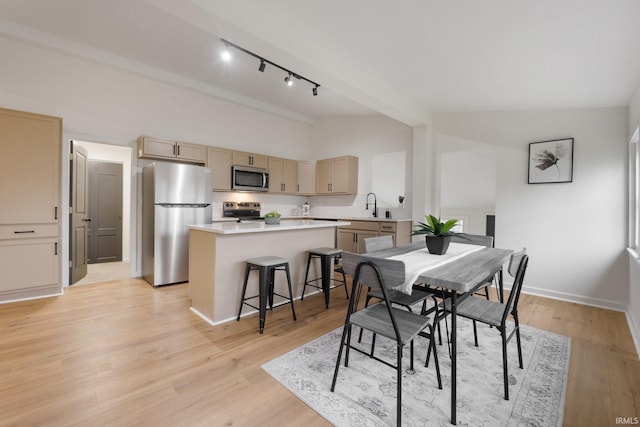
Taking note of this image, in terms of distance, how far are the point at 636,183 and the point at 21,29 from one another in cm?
697

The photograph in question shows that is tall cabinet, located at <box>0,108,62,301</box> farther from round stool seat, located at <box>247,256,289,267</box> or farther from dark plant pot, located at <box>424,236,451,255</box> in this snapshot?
dark plant pot, located at <box>424,236,451,255</box>

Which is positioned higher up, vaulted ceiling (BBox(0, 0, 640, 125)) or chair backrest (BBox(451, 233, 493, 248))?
vaulted ceiling (BBox(0, 0, 640, 125))

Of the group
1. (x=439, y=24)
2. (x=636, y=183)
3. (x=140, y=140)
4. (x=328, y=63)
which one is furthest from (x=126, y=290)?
(x=636, y=183)

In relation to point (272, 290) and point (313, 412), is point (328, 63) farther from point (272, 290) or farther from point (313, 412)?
point (313, 412)

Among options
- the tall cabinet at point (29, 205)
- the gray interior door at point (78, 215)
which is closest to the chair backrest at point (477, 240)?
the tall cabinet at point (29, 205)

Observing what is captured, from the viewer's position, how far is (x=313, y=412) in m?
1.60

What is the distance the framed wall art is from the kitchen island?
122 inches

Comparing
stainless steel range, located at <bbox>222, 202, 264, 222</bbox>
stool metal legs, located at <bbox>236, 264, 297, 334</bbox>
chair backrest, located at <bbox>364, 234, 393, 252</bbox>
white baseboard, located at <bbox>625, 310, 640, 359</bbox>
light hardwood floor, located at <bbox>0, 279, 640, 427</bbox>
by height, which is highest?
stainless steel range, located at <bbox>222, 202, 264, 222</bbox>

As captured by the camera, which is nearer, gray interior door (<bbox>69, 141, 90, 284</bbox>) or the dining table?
the dining table

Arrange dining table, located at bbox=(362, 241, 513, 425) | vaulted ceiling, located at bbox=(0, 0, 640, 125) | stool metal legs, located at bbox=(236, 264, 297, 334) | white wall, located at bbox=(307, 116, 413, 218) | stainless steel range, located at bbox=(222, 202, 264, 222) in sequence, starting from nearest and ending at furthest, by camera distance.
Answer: dining table, located at bbox=(362, 241, 513, 425) → vaulted ceiling, located at bbox=(0, 0, 640, 125) → stool metal legs, located at bbox=(236, 264, 297, 334) → stainless steel range, located at bbox=(222, 202, 264, 222) → white wall, located at bbox=(307, 116, 413, 218)

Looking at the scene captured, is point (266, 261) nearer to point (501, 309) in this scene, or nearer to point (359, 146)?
point (501, 309)

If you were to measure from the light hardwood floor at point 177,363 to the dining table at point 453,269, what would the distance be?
0.79 m

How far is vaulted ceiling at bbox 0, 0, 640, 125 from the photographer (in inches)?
80.4

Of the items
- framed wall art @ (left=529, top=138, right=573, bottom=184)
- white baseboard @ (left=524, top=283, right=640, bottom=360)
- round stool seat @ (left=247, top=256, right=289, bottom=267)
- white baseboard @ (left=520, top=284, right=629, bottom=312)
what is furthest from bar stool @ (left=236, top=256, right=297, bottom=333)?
framed wall art @ (left=529, top=138, right=573, bottom=184)
